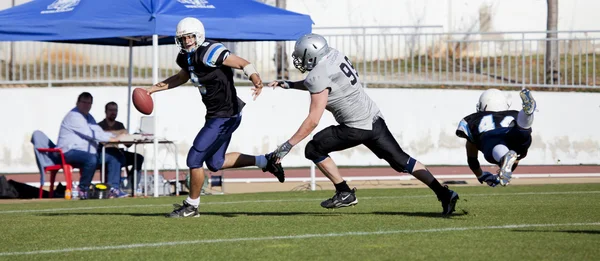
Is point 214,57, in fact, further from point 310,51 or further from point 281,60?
point 281,60

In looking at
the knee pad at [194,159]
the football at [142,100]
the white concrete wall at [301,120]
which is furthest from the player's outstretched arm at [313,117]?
the white concrete wall at [301,120]

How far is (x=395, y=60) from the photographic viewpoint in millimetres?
22016

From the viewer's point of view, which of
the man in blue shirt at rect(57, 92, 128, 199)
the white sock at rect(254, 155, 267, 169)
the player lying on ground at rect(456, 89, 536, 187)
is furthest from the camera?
the man in blue shirt at rect(57, 92, 128, 199)

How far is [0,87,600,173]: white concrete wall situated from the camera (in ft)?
67.8

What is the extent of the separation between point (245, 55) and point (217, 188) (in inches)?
211

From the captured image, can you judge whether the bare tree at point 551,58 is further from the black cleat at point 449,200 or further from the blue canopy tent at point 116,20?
the black cleat at point 449,200

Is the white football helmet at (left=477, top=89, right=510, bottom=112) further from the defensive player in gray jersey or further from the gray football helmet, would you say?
the gray football helmet

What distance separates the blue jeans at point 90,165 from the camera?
1524 cm

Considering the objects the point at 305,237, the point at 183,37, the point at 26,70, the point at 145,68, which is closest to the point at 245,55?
the point at 145,68

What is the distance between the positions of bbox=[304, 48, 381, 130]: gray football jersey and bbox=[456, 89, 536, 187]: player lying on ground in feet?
4.69

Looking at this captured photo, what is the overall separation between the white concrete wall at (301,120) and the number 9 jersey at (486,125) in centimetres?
959

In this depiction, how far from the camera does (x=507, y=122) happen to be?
1074 cm

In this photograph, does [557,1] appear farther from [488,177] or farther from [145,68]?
[488,177]

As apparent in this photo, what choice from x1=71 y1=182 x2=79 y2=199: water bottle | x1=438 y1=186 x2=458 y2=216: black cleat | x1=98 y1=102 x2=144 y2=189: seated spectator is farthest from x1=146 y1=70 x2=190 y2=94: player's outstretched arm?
x1=98 y1=102 x2=144 y2=189: seated spectator
